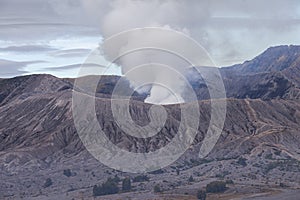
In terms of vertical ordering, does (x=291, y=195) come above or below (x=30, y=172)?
below

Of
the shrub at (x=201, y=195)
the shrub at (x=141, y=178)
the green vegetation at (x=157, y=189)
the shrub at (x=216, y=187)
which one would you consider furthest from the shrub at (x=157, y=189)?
the shrub at (x=141, y=178)

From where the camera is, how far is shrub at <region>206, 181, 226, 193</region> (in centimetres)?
12801

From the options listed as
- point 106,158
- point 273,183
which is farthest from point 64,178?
point 273,183

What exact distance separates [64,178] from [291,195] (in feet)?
201

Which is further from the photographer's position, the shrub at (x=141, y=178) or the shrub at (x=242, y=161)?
the shrub at (x=242, y=161)

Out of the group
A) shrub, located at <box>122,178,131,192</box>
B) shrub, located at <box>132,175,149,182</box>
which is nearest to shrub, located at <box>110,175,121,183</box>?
shrub, located at <box>132,175,149,182</box>

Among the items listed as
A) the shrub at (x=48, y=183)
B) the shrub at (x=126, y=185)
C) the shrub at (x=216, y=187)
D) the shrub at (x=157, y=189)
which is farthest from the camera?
the shrub at (x=48, y=183)

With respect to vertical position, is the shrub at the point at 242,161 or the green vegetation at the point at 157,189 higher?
the shrub at the point at 242,161

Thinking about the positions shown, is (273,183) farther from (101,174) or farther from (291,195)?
(101,174)

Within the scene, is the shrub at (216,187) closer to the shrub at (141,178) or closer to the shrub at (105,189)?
the shrub at (105,189)

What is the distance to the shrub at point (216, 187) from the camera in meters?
128

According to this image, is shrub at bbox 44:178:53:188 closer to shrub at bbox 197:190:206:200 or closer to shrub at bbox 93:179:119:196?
shrub at bbox 93:179:119:196

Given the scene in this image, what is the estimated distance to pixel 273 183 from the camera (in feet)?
454

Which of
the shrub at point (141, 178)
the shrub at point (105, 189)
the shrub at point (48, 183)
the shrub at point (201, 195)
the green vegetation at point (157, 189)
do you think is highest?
the shrub at point (48, 183)
